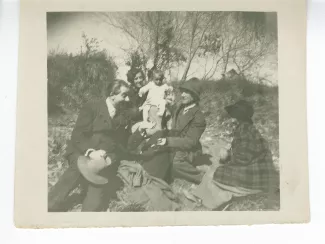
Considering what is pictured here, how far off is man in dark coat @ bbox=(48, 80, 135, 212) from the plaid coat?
0.17m

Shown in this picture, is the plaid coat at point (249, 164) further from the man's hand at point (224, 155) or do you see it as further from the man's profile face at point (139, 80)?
the man's profile face at point (139, 80)

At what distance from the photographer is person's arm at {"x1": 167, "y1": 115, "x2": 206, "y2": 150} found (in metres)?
0.63

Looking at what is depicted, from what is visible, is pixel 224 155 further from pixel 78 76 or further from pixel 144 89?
pixel 78 76

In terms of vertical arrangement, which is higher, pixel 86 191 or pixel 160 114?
pixel 160 114

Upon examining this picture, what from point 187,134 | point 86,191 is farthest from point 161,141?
point 86,191

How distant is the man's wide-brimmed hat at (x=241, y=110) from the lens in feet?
2.07

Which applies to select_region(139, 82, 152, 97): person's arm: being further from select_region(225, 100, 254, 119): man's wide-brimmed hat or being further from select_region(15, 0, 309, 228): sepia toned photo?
select_region(225, 100, 254, 119): man's wide-brimmed hat

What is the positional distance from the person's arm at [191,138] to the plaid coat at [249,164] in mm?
57

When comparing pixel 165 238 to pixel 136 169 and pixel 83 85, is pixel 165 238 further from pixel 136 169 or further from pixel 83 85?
pixel 83 85

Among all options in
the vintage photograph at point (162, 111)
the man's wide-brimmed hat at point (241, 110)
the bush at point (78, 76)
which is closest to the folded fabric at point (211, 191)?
the vintage photograph at point (162, 111)

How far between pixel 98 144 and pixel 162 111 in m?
0.12

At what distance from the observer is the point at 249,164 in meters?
0.63

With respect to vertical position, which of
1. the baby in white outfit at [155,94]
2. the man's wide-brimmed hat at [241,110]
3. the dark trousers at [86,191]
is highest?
the baby in white outfit at [155,94]
